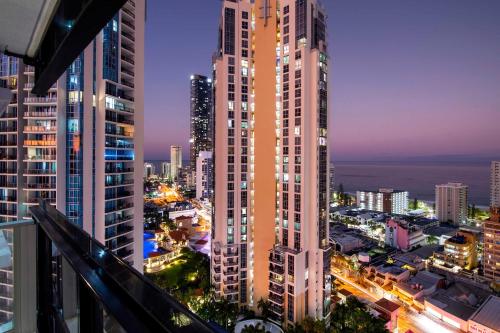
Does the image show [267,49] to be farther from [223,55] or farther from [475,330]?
[475,330]

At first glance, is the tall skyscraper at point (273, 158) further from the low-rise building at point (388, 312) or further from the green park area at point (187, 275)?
the low-rise building at point (388, 312)

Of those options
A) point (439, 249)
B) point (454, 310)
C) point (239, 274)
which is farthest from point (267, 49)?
point (439, 249)

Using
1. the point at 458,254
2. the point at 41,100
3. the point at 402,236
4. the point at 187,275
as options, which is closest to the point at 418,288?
the point at 458,254

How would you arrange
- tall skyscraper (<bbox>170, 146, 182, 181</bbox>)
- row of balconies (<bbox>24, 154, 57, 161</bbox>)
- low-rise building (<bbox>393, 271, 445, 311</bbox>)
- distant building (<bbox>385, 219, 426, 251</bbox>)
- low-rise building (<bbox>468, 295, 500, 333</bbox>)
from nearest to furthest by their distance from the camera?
row of balconies (<bbox>24, 154, 57, 161</bbox>), low-rise building (<bbox>468, 295, 500, 333</bbox>), low-rise building (<bbox>393, 271, 445, 311</bbox>), distant building (<bbox>385, 219, 426, 251</bbox>), tall skyscraper (<bbox>170, 146, 182, 181</bbox>)

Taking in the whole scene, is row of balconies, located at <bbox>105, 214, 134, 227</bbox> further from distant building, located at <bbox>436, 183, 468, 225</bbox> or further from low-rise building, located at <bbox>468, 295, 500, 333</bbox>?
distant building, located at <bbox>436, 183, 468, 225</bbox>

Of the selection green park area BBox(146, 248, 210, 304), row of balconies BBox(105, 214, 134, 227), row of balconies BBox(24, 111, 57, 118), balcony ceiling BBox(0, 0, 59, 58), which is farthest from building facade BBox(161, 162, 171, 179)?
balcony ceiling BBox(0, 0, 59, 58)

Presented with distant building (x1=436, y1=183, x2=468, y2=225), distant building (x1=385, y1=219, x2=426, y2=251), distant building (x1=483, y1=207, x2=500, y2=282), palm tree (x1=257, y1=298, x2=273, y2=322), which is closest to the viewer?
palm tree (x1=257, y1=298, x2=273, y2=322)

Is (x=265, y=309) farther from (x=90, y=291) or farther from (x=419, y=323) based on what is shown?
(x=90, y=291)
